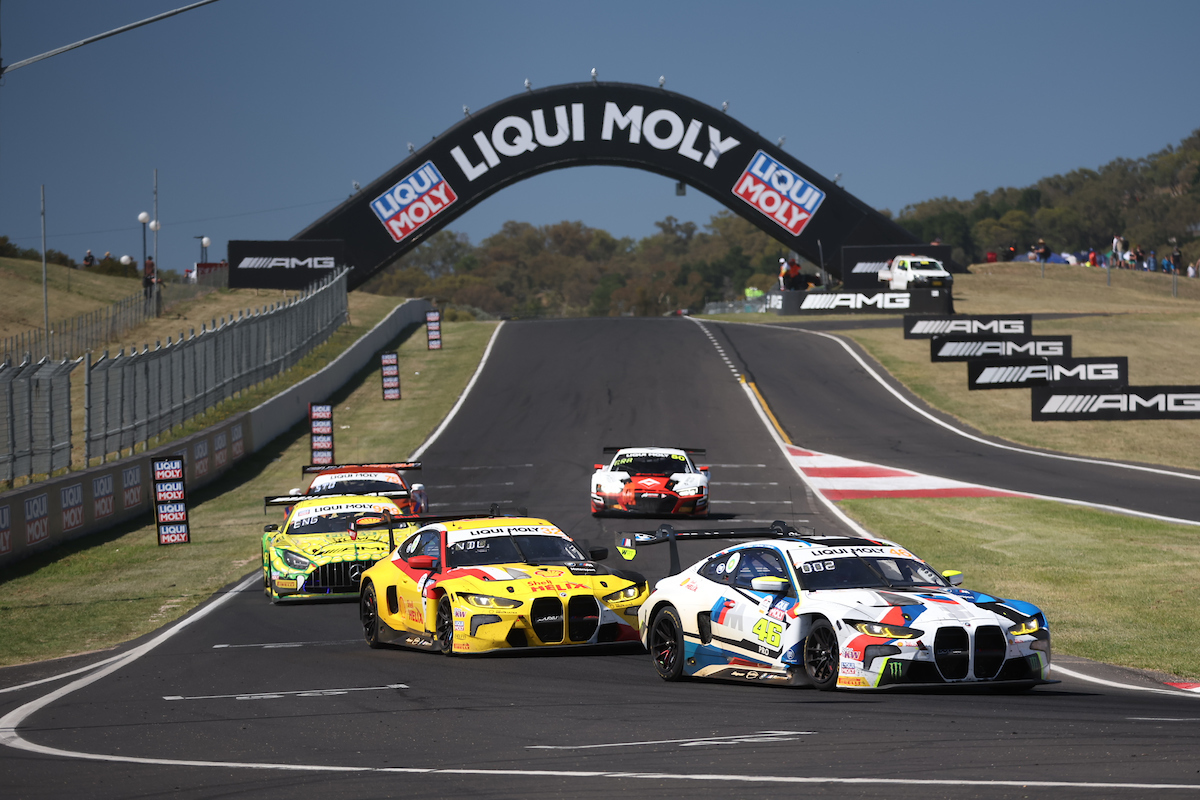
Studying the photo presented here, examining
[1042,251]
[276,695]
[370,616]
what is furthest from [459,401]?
[1042,251]

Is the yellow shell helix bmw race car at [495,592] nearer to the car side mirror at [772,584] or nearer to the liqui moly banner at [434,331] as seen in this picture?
the car side mirror at [772,584]

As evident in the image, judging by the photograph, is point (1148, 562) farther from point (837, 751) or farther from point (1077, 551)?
point (837, 751)

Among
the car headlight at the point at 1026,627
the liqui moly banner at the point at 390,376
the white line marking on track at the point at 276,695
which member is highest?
the liqui moly banner at the point at 390,376

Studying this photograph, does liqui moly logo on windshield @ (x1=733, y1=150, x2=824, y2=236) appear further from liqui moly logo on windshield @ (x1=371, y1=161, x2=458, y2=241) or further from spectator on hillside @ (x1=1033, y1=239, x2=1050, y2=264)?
spectator on hillside @ (x1=1033, y1=239, x2=1050, y2=264)

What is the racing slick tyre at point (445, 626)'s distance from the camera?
41.5 ft

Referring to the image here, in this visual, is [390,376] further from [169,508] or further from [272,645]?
[272,645]

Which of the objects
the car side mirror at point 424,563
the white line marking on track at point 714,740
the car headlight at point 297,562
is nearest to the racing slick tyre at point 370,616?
the car side mirror at point 424,563

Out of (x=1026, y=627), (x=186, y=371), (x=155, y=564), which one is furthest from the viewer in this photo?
(x=186, y=371)

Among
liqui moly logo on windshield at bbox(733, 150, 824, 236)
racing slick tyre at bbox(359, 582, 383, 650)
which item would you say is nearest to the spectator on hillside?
liqui moly logo on windshield at bbox(733, 150, 824, 236)

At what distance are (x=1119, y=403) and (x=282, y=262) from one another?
4456 cm

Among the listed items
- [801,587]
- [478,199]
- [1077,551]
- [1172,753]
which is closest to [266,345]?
[478,199]

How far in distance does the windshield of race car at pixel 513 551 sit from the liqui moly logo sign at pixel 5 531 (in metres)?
10.1

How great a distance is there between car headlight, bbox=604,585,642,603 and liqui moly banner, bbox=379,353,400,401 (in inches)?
1299

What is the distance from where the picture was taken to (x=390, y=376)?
45.5 m
